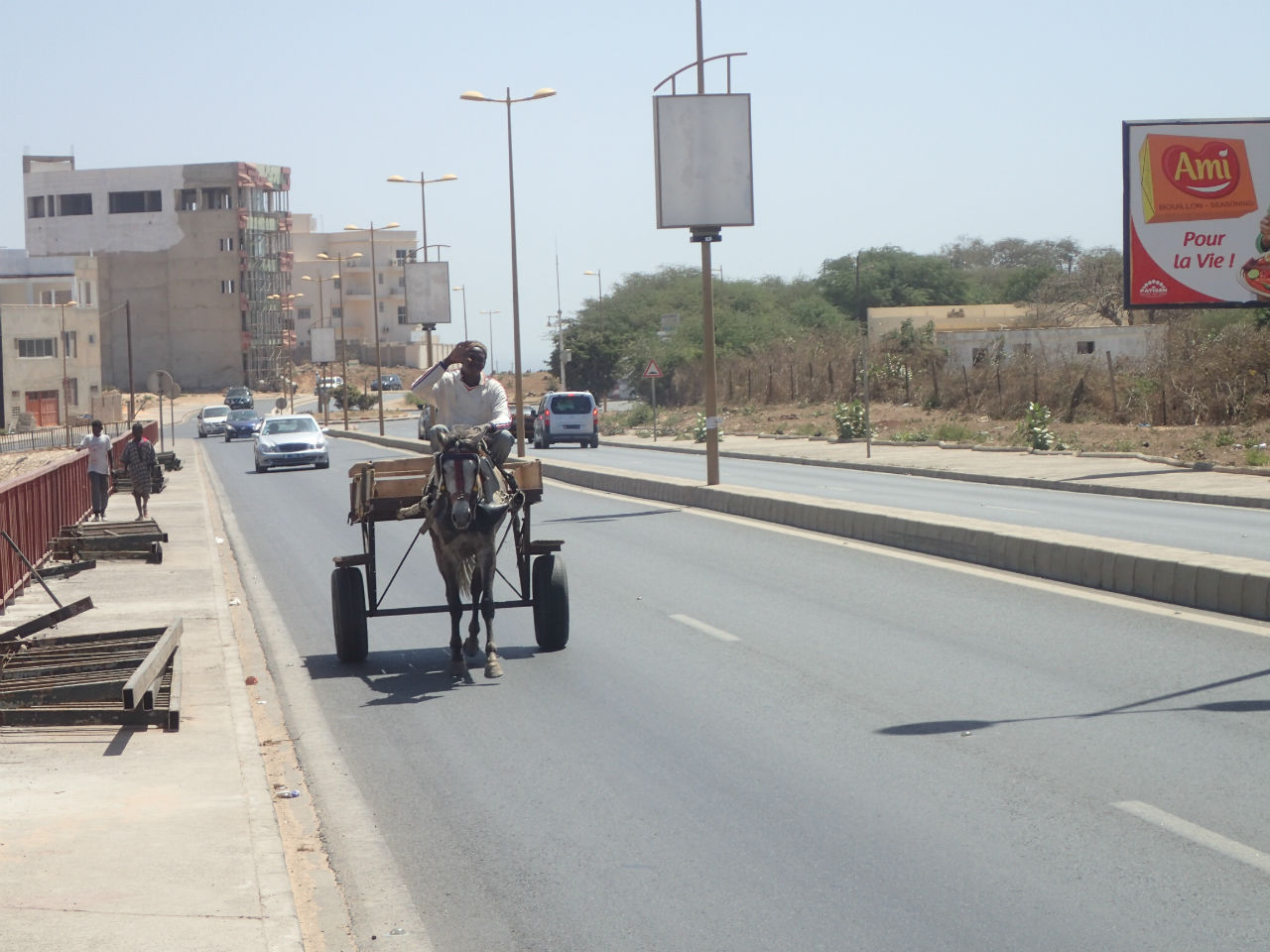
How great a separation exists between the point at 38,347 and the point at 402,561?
9183 centimetres

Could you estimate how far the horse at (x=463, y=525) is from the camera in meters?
10.2

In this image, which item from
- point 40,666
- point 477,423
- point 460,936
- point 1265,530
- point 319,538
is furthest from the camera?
point 319,538

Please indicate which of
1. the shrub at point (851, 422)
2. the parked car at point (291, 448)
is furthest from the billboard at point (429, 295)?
the shrub at point (851, 422)

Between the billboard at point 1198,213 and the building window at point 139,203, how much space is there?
390 ft

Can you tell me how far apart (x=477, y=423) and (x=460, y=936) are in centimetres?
605

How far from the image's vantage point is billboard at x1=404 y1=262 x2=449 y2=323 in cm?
6138

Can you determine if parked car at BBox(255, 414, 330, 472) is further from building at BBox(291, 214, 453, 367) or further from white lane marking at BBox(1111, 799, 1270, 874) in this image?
building at BBox(291, 214, 453, 367)

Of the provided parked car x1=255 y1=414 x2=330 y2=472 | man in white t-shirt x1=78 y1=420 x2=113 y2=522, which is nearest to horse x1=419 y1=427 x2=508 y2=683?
man in white t-shirt x1=78 y1=420 x2=113 y2=522

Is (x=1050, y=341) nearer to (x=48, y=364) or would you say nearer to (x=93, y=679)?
(x=93, y=679)

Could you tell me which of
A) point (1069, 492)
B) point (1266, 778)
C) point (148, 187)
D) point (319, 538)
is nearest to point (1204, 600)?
point (1266, 778)

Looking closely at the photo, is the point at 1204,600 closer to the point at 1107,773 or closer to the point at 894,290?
the point at 1107,773

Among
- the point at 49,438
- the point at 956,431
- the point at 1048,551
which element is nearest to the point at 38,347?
the point at 49,438

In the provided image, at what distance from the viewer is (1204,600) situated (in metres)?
12.4

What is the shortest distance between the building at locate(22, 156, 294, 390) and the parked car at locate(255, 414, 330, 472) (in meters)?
96.1
